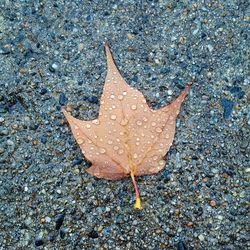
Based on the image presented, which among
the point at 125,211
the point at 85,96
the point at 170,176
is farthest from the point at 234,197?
the point at 85,96

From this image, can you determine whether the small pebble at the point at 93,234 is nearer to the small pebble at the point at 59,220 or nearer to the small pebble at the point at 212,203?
the small pebble at the point at 59,220

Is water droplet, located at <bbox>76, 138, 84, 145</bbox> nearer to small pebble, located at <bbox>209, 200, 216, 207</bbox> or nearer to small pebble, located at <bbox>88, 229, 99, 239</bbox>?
small pebble, located at <bbox>88, 229, 99, 239</bbox>

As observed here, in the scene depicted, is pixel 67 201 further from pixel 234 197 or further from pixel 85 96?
pixel 234 197

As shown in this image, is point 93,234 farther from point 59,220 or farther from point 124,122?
point 124,122

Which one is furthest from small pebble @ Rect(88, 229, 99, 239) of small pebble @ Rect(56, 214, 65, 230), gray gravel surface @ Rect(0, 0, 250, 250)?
small pebble @ Rect(56, 214, 65, 230)

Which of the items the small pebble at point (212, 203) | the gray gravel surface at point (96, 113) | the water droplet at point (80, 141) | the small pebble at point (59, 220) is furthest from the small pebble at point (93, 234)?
the small pebble at point (212, 203)
